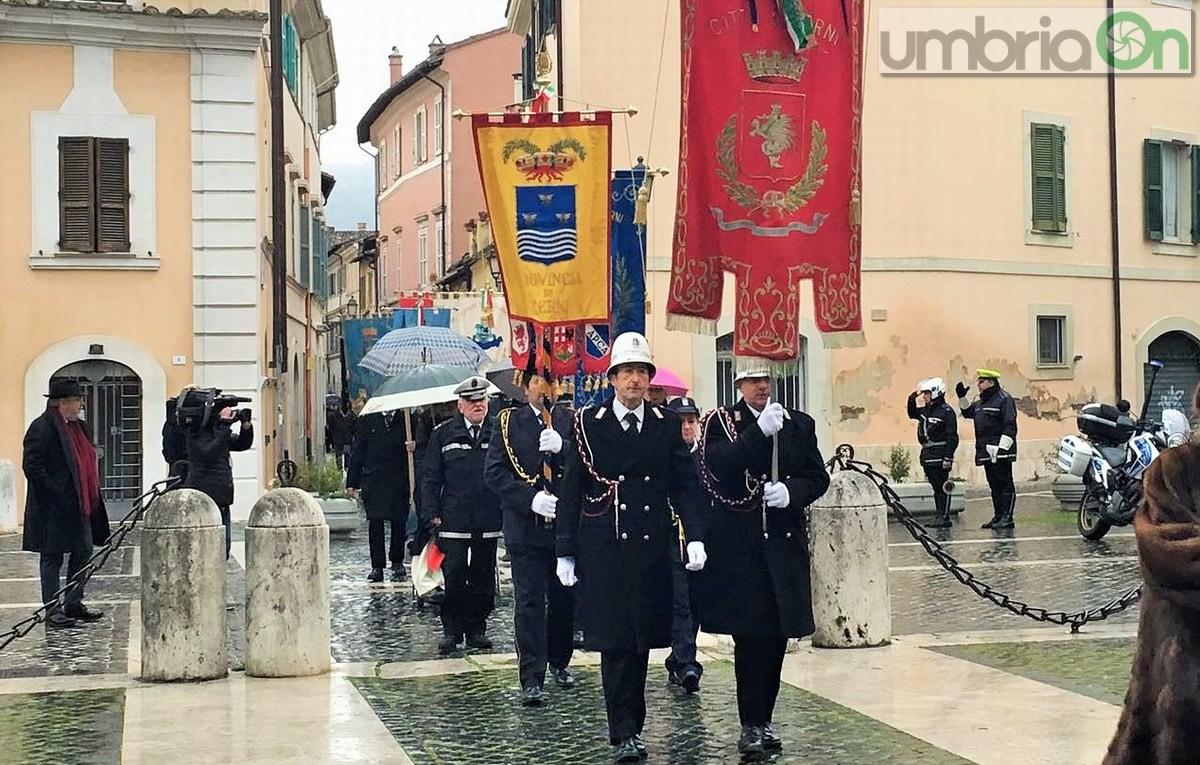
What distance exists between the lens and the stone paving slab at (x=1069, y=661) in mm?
8758

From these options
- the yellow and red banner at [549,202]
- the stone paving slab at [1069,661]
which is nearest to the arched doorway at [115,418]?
the yellow and red banner at [549,202]

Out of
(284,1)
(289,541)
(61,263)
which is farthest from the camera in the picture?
(284,1)

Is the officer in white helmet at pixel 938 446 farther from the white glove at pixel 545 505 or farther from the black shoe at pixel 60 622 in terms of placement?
the white glove at pixel 545 505

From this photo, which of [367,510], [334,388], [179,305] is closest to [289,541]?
[367,510]

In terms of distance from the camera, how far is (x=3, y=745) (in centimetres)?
774

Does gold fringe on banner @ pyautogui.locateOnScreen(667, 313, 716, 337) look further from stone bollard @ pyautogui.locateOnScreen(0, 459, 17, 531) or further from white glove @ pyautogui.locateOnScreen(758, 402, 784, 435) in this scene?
stone bollard @ pyautogui.locateOnScreen(0, 459, 17, 531)

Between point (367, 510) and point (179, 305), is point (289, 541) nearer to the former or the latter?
point (367, 510)

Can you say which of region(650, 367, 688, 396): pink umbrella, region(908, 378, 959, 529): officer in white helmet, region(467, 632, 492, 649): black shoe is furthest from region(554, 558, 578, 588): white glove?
region(908, 378, 959, 529): officer in white helmet

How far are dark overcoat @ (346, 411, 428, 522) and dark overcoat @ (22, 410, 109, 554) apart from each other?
2.81m

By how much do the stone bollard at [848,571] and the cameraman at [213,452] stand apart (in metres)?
5.23

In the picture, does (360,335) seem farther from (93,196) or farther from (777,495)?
(777,495)

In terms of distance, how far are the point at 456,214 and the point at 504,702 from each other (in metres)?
39.7

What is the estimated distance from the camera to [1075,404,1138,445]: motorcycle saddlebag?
1675cm

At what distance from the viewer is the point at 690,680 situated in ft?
28.8
